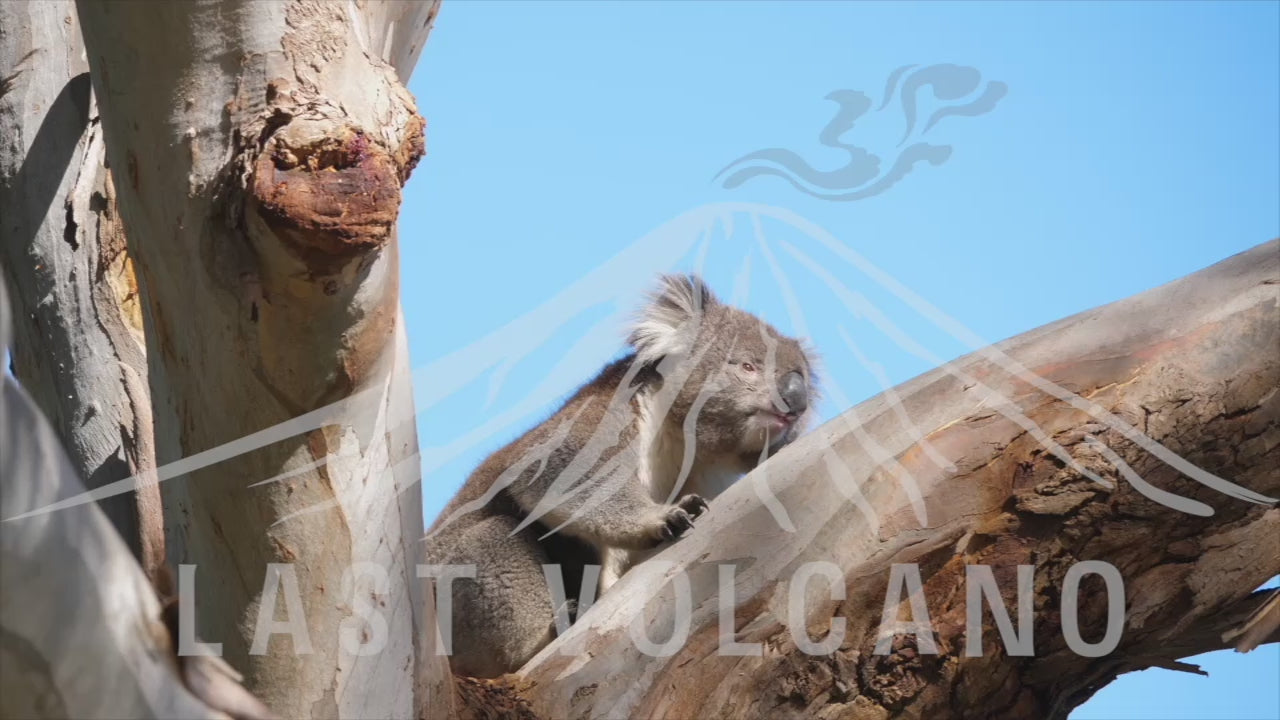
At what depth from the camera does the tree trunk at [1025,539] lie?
13.8 ft

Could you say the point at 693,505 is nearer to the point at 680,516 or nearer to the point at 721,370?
the point at 680,516

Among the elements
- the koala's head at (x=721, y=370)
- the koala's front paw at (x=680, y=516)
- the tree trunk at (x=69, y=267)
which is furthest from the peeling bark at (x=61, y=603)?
the koala's head at (x=721, y=370)

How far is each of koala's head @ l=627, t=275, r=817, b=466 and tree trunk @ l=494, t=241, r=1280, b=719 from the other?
3.07 metres

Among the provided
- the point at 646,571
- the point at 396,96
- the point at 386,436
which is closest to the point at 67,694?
the point at 386,436

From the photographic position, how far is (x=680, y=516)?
18.4 ft

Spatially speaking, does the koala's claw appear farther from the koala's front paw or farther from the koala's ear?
the koala's ear

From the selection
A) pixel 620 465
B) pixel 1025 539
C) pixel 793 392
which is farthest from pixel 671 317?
pixel 1025 539

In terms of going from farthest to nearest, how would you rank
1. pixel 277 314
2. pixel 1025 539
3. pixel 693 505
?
pixel 693 505 → pixel 1025 539 → pixel 277 314

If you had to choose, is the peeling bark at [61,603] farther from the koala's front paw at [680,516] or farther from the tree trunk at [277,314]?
the koala's front paw at [680,516]

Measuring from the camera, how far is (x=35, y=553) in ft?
5.72

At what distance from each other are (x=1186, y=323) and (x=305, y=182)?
322 cm

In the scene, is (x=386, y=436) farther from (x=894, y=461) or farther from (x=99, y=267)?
(x=99, y=267)

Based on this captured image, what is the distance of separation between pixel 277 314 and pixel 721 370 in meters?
5.18

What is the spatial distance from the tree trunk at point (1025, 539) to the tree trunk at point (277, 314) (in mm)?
1295
